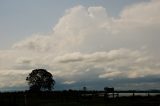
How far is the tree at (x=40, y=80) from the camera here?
87312mm

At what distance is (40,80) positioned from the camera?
87.4 m

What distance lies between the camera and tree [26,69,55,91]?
8731 centimetres

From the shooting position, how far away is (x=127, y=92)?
63.0 metres

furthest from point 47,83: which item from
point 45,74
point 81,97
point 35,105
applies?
point 35,105

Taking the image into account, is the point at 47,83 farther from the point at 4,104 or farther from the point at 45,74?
the point at 4,104

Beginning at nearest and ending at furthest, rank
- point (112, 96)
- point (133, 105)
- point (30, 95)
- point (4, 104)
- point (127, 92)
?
point (4, 104), point (133, 105), point (112, 96), point (127, 92), point (30, 95)

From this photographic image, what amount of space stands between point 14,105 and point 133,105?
13324 millimetres

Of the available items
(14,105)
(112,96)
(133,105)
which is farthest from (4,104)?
(112,96)

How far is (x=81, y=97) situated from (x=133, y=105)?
60.3 ft

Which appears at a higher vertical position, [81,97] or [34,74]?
[34,74]

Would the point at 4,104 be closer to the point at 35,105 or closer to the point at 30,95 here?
the point at 35,105

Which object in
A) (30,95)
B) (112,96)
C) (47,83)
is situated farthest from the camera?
(47,83)

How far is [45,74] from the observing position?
290ft

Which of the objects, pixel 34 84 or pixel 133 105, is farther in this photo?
pixel 34 84
